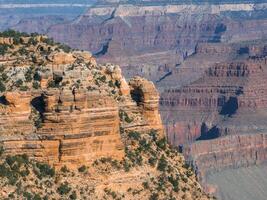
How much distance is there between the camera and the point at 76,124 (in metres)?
29.0

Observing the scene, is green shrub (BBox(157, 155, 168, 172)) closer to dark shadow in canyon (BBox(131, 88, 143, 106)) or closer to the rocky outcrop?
dark shadow in canyon (BBox(131, 88, 143, 106))

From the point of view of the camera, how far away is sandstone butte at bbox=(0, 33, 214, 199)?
29.1 m

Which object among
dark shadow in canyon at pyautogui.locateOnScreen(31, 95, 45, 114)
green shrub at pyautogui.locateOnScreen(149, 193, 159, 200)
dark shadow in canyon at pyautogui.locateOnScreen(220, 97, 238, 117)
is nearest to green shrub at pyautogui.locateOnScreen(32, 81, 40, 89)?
dark shadow in canyon at pyautogui.locateOnScreen(31, 95, 45, 114)

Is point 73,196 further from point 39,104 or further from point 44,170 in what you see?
point 39,104

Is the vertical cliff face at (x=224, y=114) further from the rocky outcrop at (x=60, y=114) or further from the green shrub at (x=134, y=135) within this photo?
the rocky outcrop at (x=60, y=114)

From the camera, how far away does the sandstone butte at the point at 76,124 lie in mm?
29062

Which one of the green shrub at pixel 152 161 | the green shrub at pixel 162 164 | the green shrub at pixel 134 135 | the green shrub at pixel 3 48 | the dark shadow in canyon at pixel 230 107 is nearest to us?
the green shrub at pixel 152 161

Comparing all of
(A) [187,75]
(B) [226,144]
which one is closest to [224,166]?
(B) [226,144]

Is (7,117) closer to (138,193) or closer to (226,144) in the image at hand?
(138,193)

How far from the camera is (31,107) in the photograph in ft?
97.3

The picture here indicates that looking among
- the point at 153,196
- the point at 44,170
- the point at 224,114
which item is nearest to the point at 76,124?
the point at 44,170

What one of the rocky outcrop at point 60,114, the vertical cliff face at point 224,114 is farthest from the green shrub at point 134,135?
the vertical cliff face at point 224,114

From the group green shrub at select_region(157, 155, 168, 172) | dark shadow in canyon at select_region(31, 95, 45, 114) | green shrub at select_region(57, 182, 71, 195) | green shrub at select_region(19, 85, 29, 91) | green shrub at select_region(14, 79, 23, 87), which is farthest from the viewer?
green shrub at select_region(157, 155, 168, 172)

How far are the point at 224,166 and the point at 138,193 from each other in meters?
85.4
